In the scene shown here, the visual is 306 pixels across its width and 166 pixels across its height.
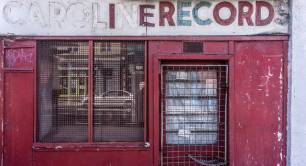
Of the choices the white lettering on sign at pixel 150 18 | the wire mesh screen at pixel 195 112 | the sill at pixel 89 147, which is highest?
the white lettering on sign at pixel 150 18

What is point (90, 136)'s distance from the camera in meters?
7.68

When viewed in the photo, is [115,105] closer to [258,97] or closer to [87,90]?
[87,90]

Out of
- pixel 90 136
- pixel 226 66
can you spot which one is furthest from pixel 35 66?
pixel 226 66

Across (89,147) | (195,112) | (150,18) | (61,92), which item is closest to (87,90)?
(61,92)

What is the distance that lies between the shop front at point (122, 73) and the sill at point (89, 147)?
0.02m

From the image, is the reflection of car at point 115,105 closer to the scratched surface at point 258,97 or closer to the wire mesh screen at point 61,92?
the wire mesh screen at point 61,92

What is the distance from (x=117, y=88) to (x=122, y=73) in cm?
27

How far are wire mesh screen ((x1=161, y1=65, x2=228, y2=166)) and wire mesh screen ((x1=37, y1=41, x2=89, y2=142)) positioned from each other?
143cm

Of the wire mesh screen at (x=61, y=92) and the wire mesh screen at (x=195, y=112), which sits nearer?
the wire mesh screen at (x=61, y=92)

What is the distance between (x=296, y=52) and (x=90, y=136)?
12.3 ft

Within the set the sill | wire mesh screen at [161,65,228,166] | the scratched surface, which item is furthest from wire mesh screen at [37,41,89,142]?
the scratched surface

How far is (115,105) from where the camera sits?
25.4 feet

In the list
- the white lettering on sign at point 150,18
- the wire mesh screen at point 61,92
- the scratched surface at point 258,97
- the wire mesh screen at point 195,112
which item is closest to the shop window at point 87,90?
the wire mesh screen at point 61,92

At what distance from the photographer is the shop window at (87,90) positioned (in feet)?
25.3
